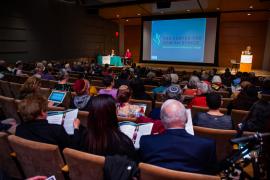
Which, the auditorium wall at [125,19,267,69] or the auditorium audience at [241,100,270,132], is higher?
the auditorium wall at [125,19,267,69]

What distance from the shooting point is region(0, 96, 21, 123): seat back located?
3573 millimetres

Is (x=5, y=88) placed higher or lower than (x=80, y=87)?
lower

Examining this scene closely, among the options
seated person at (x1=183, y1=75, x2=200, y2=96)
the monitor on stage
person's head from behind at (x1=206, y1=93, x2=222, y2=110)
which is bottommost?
seated person at (x1=183, y1=75, x2=200, y2=96)

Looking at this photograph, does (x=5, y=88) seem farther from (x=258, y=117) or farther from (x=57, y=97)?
(x=258, y=117)

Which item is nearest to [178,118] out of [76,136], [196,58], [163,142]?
[163,142]

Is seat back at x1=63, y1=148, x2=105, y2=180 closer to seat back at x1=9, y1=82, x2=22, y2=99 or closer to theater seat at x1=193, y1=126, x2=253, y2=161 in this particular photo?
theater seat at x1=193, y1=126, x2=253, y2=161

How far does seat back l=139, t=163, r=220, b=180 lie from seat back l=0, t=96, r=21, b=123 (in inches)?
108

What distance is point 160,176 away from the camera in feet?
4.71

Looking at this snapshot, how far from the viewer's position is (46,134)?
Answer: 2.03 metres

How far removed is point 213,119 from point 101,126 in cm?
157

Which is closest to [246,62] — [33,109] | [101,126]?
[101,126]

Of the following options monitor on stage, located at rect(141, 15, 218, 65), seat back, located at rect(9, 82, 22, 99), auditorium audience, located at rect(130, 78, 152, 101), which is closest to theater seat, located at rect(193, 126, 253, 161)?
auditorium audience, located at rect(130, 78, 152, 101)

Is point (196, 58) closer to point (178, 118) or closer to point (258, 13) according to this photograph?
point (258, 13)

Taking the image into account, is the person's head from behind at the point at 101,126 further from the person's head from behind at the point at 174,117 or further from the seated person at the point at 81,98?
the seated person at the point at 81,98
